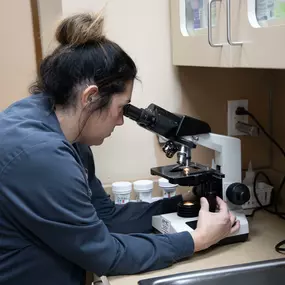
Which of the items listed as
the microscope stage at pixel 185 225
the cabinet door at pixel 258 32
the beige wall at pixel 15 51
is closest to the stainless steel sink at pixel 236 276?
the microscope stage at pixel 185 225

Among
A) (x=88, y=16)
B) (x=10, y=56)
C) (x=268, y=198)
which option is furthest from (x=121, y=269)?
(x=10, y=56)

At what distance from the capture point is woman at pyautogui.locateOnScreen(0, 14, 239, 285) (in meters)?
0.94

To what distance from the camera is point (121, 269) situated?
1.07 metres

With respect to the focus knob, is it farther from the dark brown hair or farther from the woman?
the dark brown hair

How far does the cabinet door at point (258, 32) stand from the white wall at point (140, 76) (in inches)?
16.9

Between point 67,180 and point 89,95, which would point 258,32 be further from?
point 67,180

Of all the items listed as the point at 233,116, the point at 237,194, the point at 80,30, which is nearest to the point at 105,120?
the point at 80,30

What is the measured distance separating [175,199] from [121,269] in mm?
414

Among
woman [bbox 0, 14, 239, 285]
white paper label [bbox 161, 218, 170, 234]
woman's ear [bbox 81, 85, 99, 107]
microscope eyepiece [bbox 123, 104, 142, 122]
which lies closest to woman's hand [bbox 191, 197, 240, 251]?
woman [bbox 0, 14, 239, 285]

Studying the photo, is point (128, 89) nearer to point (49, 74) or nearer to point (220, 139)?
point (49, 74)

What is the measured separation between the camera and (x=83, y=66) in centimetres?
104

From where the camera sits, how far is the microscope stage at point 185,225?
1.25 metres

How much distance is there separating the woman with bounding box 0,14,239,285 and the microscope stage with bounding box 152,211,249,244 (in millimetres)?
51

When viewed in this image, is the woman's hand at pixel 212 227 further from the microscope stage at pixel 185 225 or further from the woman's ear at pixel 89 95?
the woman's ear at pixel 89 95
